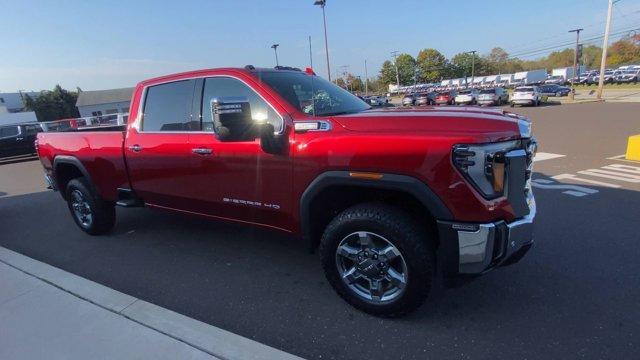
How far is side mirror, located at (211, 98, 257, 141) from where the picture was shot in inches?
119

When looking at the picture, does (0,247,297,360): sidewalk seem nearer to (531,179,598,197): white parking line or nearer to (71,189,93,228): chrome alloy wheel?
(71,189,93,228): chrome alloy wheel

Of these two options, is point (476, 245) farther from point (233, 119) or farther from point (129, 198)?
point (129, 198)

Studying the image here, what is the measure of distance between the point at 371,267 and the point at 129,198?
10.2 ft

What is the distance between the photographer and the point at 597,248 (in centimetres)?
406

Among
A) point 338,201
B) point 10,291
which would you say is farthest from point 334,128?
point 10,291

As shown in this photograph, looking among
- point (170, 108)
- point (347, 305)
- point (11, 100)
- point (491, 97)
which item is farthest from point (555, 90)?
point (11, 100)

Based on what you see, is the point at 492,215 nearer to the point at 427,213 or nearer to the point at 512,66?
the point at 427,213

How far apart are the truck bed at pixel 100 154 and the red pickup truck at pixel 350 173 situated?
369 mm

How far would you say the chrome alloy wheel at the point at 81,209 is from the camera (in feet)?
17.0

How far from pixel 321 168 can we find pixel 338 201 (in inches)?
16.7

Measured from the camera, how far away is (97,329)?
303 cm

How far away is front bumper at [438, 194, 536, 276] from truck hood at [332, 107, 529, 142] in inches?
22.6

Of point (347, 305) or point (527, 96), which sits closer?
point (347, 305)

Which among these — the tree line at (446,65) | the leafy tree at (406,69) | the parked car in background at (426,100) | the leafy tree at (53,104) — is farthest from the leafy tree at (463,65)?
the leafy tree at (53,104)
